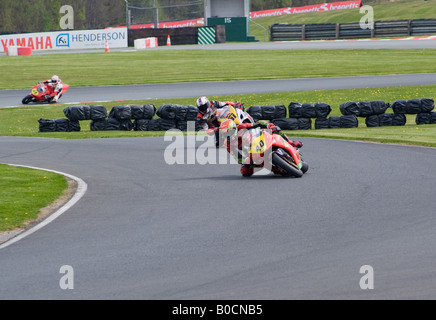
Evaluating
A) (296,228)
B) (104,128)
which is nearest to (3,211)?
(296,228)

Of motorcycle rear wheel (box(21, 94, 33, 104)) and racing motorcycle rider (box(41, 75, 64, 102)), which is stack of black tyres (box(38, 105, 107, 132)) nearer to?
racing motorcycle rider (box(41, 75, 64, 102))

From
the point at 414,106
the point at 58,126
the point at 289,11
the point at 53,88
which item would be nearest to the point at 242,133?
the point at 414,106

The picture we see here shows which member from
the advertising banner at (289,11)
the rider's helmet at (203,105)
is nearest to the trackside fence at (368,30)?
the advertising banner at (289,11)

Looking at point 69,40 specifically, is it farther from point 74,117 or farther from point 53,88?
point 74,117

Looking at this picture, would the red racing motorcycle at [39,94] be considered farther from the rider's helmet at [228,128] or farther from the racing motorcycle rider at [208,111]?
the rider's helmet at [228,128]

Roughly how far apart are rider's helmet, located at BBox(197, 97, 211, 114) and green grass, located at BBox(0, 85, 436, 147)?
3.95 meters

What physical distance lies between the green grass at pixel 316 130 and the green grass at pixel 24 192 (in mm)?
7154

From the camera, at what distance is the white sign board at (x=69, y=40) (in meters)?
60.6

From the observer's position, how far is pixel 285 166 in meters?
12.2

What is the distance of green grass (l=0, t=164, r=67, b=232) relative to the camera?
10017 millimetres

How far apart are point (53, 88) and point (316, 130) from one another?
13167 millimetres

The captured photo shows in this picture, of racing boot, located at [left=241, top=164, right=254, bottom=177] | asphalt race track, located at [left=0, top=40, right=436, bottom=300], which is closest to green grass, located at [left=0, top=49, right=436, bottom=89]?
asphalt race track, located at [left=0, top=40, right=436, bottom=300]

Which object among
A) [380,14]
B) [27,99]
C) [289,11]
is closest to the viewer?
[27,99]

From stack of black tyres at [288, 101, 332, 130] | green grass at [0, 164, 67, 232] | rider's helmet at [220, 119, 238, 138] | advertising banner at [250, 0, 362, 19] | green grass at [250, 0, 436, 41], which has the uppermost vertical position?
advertising banner at [250, 0, 362, 19]
